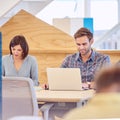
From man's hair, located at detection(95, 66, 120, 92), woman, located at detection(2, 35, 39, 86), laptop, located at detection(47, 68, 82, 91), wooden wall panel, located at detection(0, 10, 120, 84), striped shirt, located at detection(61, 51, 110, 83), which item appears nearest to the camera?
man's hair, located at detection(95, 66, 120, 92)

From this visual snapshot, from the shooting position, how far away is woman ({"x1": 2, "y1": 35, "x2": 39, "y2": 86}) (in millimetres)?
3234

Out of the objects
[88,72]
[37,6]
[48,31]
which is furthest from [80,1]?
[88,72]

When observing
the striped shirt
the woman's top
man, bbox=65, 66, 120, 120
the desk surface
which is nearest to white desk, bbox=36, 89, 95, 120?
the desk surface

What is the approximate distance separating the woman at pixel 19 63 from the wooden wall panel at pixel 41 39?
697 millimetres

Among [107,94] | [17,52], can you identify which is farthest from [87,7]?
[107,94]

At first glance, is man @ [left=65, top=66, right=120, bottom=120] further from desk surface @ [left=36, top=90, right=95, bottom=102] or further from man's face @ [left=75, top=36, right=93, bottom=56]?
man's face @ [left=75, top=36, right=93, bottom=56]

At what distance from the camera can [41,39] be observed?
4117 millimetres

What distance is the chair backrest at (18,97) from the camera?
2.28m

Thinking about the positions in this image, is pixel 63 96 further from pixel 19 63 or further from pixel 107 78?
pixel 107 78

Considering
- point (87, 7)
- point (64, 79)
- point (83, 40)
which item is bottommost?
point (64, 79)

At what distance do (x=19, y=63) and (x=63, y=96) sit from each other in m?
0.95

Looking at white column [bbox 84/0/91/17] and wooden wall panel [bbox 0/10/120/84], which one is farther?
white column [bbox 84/0/91/17]

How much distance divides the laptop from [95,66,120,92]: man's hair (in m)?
1.92

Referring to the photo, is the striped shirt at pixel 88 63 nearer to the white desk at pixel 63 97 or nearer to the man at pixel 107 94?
the white desk at pixel 63 97
